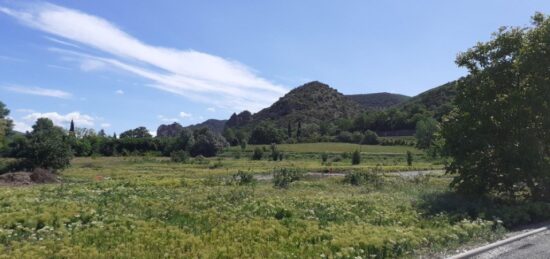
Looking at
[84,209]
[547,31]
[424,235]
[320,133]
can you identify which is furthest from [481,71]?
[320,133]

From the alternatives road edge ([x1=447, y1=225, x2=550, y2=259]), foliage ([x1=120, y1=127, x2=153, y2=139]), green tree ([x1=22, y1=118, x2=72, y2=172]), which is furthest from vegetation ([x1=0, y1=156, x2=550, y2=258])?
foliage ([x1=120, y1=127, x2=153, y2=139])

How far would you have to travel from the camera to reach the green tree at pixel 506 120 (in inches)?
719

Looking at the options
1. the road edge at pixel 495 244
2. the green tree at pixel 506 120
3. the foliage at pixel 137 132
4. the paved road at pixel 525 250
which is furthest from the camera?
the foliage at pixel 137 132

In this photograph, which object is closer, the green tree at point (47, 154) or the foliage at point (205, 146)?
the green tree at point (47, 154)

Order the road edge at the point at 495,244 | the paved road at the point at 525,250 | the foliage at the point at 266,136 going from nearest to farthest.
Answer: the road edge at the point at 495,244
the paved road at the point at 525,250
the foliage at the point at 266,136

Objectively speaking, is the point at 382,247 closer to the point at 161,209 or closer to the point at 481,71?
the point at 161,209

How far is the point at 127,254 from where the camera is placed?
369 inches

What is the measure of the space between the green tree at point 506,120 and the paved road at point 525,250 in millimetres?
6534

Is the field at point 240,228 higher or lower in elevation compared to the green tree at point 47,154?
lower

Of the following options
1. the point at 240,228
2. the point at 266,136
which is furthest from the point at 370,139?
the point at 240,228

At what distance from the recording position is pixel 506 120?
61.2 ft

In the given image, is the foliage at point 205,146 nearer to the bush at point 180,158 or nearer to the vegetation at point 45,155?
the bush at point 180,158

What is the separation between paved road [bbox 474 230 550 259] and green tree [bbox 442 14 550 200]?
653 centimetres

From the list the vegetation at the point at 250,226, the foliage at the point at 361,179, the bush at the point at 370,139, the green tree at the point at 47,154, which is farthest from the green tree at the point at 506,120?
the bush at the point at 370,139
